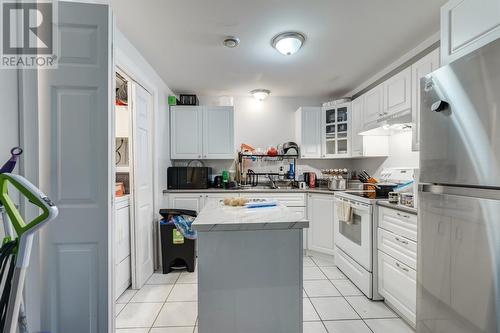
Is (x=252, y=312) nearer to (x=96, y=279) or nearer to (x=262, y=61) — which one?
(x=96, y=279)

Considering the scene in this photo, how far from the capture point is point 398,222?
1.89 meters

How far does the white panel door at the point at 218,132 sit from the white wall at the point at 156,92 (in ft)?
1.95

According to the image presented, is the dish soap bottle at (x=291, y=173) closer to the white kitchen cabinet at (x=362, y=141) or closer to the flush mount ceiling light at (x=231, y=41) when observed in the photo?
the white kitchen cabinet at (x=362, y=141)

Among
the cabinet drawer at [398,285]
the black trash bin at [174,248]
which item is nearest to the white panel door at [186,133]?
the black trash bin at [174,248]

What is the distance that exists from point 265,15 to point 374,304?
9.08 feet

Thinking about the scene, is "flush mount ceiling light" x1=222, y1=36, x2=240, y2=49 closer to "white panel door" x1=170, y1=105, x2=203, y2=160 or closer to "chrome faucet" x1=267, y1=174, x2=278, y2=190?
"white panel door" x1=170, y1=105, x2=203, y2=160

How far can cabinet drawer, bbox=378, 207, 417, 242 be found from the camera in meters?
1.74

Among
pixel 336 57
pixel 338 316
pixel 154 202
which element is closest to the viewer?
pixel 338 316

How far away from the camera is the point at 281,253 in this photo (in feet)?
4.44

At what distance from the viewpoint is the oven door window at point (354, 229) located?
2.39 metres

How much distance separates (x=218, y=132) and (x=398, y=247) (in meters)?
2.72

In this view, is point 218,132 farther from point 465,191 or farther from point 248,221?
point 465,191

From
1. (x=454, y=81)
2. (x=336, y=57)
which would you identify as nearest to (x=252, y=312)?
(x=454, y=81)

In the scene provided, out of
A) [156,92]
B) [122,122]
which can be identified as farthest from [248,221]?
[156,92]
